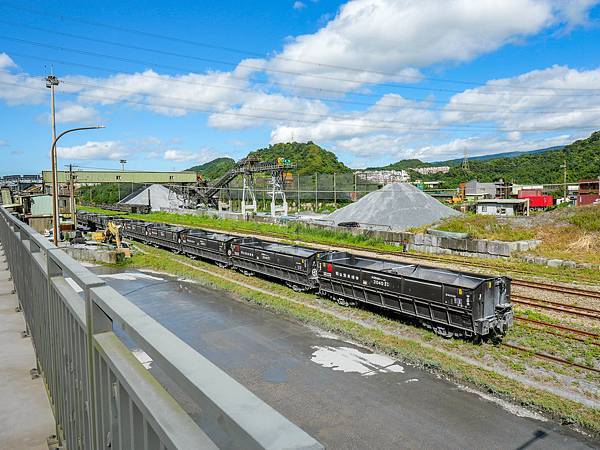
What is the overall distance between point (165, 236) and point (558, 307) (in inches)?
1213

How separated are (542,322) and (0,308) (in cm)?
1728

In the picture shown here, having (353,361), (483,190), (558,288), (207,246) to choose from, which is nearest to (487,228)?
(558,288)

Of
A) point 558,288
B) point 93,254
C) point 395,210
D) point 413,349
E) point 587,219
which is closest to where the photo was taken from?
point 413,349

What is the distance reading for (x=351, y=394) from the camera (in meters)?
11.8

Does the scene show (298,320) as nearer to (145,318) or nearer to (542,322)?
(542,322)

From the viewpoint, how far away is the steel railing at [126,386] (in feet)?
4.47

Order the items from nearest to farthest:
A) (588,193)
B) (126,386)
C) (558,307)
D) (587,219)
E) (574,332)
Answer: (126,386), (574,332), (558,307), (587,219), (588,193)

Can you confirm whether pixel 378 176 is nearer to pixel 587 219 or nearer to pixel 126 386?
pixel 587 219

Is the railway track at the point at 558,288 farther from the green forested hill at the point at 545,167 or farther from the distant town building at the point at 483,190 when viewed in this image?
the distant town building at the point at 483,190

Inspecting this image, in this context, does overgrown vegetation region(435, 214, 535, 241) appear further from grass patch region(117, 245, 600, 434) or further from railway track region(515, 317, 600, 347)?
grass patch region(117, 245, 600, 434)

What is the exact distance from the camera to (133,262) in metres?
33.7

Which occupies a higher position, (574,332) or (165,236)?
(165,236)

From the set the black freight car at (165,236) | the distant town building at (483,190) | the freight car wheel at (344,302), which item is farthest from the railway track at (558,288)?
the distant town building at (483,190)

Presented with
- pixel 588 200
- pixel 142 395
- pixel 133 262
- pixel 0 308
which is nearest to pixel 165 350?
pixel 142 395
